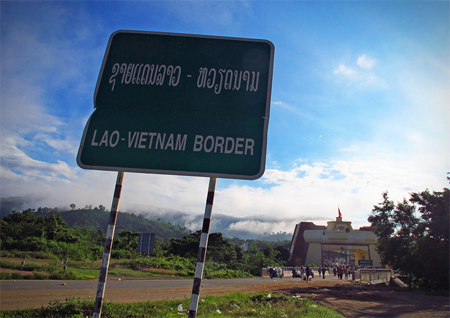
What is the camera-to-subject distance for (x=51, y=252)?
89.6ft

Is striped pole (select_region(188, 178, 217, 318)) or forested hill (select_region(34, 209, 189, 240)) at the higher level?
striped pole (select_region(188, 178, 217, 318))

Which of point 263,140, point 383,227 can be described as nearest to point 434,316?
point 263,140

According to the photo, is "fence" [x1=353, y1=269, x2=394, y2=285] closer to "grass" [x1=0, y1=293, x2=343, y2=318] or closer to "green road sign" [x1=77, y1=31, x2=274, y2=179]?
"grass" [x1=0, y1=293, x2=343, y2=318]

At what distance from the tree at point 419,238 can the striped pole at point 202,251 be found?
21363mm

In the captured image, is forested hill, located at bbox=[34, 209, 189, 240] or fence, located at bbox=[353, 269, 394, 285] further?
forested hill, located at bbox=[34, 209, 189, 240]

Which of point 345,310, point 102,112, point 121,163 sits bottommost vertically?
point 345,310

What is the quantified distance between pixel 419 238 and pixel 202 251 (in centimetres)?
2461

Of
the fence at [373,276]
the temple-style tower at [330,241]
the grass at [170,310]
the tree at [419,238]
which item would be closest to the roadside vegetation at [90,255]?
the temple-style tower at [330,241]

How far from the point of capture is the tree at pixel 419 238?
59.7 ft

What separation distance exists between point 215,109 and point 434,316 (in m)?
12.3

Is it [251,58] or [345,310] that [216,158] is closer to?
[251,58]

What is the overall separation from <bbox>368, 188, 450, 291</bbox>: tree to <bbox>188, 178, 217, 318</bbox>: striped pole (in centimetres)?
2136

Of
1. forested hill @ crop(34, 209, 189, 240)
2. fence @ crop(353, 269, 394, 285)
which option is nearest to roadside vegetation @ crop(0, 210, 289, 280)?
fence @ crop(353, 269, 394, 285)

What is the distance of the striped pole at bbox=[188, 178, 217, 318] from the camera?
2.73 meters
